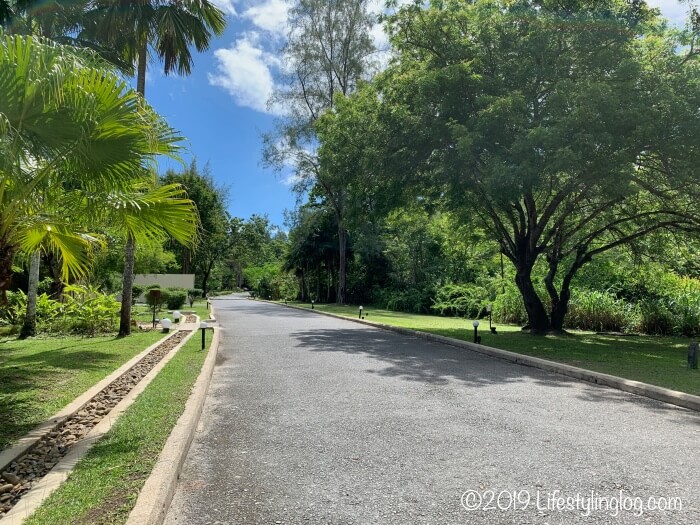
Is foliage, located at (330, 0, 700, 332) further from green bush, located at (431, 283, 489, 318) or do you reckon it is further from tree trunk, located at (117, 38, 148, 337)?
green bush, located at (431, 283, 489, 318)

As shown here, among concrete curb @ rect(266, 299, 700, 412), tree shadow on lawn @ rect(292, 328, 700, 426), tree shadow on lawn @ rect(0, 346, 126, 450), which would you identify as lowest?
tree shadow on lawn @ rect(0, 346, 126, 450)

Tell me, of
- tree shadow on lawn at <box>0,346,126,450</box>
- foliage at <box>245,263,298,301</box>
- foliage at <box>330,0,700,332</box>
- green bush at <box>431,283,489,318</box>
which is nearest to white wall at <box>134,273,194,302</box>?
foliage at <box>245,263,298,301</box>

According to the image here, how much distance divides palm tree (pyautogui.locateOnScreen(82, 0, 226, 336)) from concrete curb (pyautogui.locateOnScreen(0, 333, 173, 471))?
5.71 m

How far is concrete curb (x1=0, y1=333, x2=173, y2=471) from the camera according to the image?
4074 millimetres

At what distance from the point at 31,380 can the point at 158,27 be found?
27.3 feet

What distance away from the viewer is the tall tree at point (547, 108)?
11086 mm

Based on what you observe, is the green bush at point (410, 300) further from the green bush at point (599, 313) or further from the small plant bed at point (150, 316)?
the small plant bed at point (150, 316)

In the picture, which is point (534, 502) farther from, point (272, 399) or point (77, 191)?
point (77, 191)

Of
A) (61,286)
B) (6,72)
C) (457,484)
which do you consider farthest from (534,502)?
(61,286)

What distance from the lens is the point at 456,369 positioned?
888cm

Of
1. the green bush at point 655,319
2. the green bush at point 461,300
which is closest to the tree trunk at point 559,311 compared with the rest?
the green bush at point 655,319

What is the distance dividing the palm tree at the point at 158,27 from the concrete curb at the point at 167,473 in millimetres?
7902

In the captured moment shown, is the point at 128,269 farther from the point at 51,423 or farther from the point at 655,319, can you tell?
the point at 655,319

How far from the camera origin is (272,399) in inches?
255
